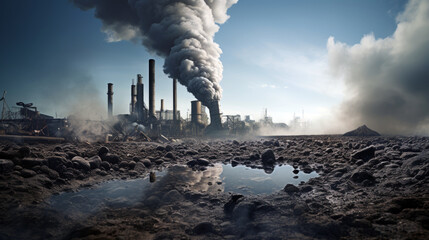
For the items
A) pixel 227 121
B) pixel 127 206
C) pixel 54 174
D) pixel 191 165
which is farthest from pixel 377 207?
pixel 227 121

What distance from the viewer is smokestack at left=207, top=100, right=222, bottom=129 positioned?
22438mm

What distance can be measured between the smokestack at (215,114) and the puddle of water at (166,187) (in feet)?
57.9

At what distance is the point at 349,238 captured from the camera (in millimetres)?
1598

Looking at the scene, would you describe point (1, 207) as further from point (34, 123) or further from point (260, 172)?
point (34, 123)

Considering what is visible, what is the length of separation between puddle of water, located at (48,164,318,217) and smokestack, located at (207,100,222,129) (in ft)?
57.9

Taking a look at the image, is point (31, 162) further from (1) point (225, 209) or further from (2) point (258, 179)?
(2) point (258, 179)

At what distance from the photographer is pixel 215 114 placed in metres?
22.8

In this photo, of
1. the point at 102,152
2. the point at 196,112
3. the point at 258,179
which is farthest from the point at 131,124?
the point at 258,179

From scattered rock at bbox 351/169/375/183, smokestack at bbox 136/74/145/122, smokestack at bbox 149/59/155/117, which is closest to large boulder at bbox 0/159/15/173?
scattered rock at bbox 351/169/375/183

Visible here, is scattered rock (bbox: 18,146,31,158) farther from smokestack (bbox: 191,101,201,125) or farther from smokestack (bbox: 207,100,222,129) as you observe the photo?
smokestack (bbox: 191,101,201,125)

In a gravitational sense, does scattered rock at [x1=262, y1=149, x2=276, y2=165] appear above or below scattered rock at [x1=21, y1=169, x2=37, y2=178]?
below

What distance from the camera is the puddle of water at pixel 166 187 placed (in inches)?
101

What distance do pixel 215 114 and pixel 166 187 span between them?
19514 mm

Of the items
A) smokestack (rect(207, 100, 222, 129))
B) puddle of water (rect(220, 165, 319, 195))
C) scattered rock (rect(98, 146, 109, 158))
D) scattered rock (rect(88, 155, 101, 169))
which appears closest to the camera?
puddle of water (rect(220, 165, 319, 195))
